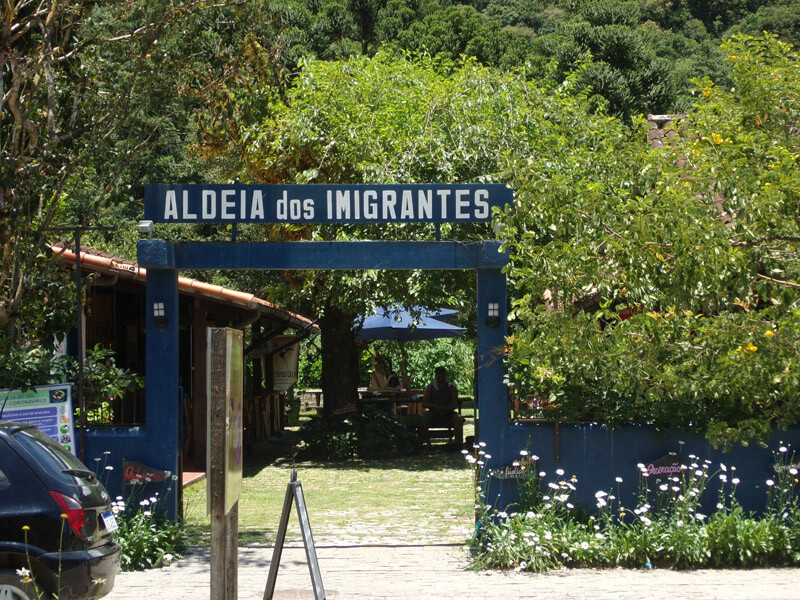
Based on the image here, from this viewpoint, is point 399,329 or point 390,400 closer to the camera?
point 390,400

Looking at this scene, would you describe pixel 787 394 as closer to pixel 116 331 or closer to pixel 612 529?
pixel 612 529

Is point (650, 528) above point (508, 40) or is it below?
below

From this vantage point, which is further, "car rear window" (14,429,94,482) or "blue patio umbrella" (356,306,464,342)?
"blue patio umbrella" (356,306,464,342)

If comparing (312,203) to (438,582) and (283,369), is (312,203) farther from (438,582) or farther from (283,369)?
(283,369)

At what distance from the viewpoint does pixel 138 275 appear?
1320 cm

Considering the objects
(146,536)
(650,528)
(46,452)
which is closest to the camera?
(46,452)

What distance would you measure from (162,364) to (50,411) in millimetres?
1111

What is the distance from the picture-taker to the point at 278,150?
50.8 feet

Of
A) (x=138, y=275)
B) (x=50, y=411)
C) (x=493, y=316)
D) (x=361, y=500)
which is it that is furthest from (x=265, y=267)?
(x=138, y=275)

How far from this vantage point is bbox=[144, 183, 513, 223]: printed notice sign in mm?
9086

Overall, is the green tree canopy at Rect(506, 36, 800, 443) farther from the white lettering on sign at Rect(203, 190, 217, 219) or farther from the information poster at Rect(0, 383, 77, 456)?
the information poster at Rect(0, 383, 77, 456)

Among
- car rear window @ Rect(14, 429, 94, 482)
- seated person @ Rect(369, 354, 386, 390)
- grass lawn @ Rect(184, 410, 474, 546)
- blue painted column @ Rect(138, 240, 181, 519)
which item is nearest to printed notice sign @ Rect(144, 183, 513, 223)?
blue painted column @ Rect(138, 240, 181, 519)

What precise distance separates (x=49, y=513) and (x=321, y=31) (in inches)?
838

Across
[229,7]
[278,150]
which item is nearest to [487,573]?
[229,7]
